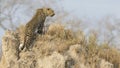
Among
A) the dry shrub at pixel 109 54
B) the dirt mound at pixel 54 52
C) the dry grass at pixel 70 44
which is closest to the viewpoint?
the dirt mound at pixel 54 52

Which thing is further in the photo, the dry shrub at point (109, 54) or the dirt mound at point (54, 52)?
the dry shrub at point (109, 54)

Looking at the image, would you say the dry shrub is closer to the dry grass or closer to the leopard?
the dry grass

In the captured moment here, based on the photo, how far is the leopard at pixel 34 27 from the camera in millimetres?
10050

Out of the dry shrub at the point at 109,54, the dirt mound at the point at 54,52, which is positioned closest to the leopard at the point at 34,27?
the dirt mound at the point at 54,52

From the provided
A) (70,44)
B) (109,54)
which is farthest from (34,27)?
(109,54)

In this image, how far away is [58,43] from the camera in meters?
10.2

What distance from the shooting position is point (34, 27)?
10523 mm

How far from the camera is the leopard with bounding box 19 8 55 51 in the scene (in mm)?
10050

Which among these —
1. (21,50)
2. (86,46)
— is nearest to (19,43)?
(21,50)

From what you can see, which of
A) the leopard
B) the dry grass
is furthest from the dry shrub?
the leopard

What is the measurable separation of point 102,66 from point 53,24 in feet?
5.87

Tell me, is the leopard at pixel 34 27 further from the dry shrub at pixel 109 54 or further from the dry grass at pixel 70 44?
the dry shrub at pixel 109 54

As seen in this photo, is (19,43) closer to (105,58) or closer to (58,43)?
(58,43)

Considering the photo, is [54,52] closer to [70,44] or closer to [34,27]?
[70,44]
